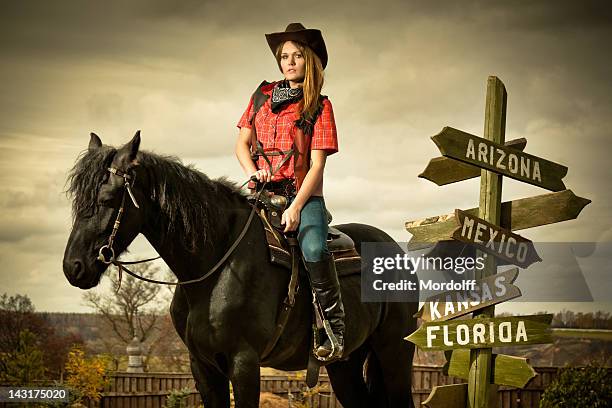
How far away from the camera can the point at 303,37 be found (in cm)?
519

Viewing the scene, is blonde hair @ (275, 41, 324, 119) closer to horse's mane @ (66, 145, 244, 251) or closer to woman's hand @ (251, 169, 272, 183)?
woman's hand @ (251, 169, 272, 183)

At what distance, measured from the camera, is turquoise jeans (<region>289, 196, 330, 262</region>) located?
4.84 m

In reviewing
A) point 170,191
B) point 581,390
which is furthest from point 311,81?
point 581,390

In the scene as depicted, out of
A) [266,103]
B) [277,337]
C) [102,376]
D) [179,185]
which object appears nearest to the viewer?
A: [179,185]

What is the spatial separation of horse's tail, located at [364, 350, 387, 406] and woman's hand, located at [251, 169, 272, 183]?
5.49 ft

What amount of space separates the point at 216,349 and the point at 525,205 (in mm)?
2154

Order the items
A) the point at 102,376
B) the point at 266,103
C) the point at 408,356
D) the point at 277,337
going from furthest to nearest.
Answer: the point at 102,376
the point at 408,356
the point at 266,103
the point at 277,337

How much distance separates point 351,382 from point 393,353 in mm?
382

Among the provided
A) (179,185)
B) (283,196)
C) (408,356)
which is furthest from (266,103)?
(408,356)

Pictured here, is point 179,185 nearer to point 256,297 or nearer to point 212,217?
point 212,217

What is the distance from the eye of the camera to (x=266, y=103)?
17.2 feet

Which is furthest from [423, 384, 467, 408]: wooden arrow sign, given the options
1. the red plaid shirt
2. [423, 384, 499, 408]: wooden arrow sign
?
the red plaid shirt

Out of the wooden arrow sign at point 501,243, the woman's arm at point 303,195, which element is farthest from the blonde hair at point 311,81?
the wooden arrow sign at point 501,243

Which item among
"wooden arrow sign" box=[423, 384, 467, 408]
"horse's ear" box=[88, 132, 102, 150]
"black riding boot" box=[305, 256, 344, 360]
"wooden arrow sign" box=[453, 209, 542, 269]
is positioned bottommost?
"wooden arrow sign" box=[423, 384, 467, 408]
